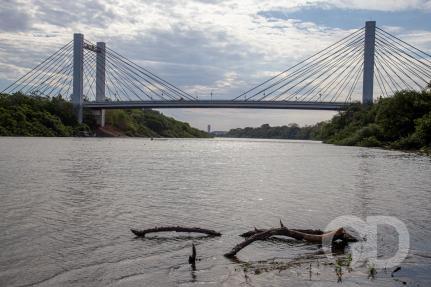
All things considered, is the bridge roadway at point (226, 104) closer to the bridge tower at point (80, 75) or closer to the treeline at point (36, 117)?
the bridge tower at point (80, 75)

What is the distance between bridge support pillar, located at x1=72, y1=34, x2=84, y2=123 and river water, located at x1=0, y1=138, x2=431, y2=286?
81.4 metres

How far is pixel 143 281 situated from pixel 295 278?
8.12 ft

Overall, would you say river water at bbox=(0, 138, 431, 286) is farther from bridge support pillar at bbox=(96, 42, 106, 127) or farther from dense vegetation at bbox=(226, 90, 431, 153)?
bridge support pillar at bbox=(96, 42, 106, 127)

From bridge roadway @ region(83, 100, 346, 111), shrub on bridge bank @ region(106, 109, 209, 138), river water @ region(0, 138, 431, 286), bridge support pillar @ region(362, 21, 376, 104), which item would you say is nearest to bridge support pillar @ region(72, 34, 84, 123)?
bridge roadway @ region(83, 100, 346, 111)

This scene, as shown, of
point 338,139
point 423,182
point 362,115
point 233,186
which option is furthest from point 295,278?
point 338,139

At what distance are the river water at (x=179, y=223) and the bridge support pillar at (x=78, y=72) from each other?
8139 cm

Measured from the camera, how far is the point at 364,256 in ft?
30.9

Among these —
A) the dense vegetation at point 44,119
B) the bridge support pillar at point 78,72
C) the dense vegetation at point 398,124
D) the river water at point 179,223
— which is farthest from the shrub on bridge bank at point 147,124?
the river water at point 179,223

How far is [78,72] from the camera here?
103 metres

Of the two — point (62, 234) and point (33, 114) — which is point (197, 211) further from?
point (33, 114)

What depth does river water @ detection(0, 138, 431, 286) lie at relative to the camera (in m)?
8.06

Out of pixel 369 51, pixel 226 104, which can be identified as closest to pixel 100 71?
pixel 226 104

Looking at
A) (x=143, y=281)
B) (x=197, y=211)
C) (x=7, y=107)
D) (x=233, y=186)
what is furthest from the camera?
(x=7, y=107)

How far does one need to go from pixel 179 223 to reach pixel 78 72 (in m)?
96.0
